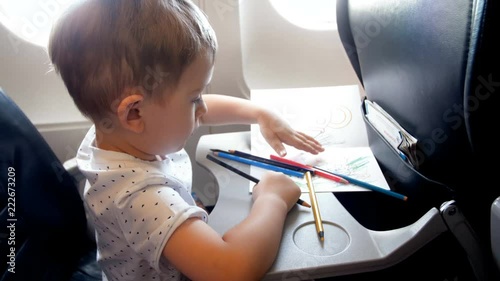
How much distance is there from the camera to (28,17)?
3.08 ft

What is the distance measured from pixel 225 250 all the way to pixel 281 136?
1.04ft

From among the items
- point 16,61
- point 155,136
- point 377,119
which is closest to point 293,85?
point 377,119

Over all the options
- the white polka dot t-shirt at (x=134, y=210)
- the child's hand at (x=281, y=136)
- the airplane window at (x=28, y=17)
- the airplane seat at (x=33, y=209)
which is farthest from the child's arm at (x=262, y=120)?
the airplane window at (x=28, y=17)

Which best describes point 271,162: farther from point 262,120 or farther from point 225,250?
point 225,250

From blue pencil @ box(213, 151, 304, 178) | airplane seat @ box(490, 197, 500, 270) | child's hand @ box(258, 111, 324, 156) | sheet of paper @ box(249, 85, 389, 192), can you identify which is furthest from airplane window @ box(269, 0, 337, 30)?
airplane seat @ box(490, 197, 500, 270)

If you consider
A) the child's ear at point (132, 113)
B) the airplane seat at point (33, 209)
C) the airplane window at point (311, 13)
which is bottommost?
the airplane seat at point (33, 209)

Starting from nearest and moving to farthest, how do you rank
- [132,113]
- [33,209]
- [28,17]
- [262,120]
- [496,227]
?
[496,227]
[132,113]
[33,209]
[262,120]
[28,17]

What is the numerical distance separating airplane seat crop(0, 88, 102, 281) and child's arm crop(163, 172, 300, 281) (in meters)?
0.29

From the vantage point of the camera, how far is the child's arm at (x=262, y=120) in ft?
2.34

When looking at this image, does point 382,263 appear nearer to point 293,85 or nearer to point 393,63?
point 393,63

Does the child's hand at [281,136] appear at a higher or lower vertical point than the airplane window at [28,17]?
lower

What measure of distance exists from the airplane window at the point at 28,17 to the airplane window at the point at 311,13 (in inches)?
23.4

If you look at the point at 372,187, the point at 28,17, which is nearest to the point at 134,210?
the point at 372,187

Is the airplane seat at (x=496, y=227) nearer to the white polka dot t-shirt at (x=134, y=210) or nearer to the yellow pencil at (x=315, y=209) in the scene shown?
the yellow pencil at (x=315, y=209)
